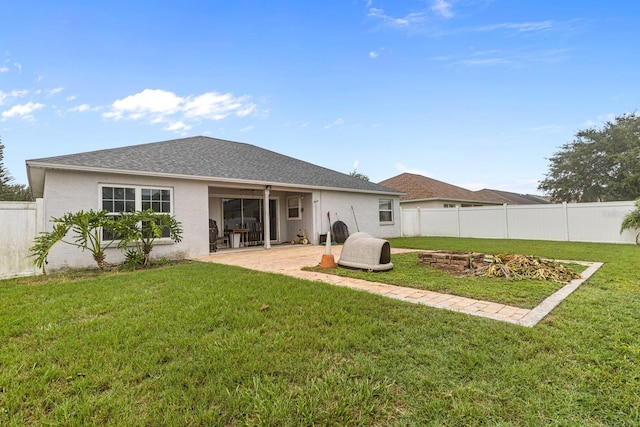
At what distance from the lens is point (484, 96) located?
11531 mm

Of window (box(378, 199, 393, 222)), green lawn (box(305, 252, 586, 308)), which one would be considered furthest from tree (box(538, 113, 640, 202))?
green lawn (box(305, 252, 586, 308))

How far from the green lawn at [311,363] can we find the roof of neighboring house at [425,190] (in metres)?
15.9

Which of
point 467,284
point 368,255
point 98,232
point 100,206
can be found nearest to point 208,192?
point 100,206

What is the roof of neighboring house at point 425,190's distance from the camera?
19561mm

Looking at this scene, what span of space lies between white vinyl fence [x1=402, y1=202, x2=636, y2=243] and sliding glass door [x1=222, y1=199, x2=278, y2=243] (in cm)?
848

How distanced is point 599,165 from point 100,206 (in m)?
31.3

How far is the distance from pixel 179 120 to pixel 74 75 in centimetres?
517

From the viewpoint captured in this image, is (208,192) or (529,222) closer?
(208,192)

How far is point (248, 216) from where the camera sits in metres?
13.3

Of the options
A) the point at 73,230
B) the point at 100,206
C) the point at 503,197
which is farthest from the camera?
the point at 503,197

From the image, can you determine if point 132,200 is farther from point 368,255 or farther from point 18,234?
point 368,255

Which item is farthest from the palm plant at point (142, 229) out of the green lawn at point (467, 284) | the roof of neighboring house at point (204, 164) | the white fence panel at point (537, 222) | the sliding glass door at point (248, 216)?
the white fence panel at point (537, 222)

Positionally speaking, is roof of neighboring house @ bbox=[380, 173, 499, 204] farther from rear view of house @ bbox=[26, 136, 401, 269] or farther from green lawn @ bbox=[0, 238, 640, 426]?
green lawn @ bbox=[0, 238, 640, 426]

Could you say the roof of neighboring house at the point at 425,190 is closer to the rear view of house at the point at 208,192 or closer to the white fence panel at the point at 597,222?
the rear view of house at the point at 208,192
